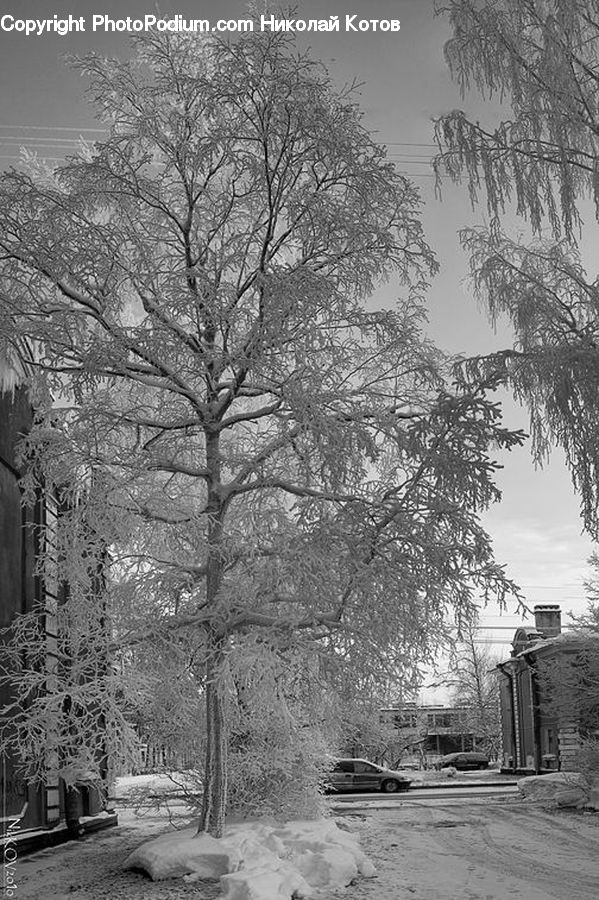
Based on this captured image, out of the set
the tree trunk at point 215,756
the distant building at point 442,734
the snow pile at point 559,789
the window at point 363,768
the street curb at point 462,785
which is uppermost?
the tree trunk at point 215,756

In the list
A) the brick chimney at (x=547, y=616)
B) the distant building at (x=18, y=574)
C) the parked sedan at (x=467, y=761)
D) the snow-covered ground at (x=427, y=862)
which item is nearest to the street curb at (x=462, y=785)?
the brick chimney at (x=547, y=616)

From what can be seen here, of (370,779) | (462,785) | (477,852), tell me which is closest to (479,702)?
(462,785)

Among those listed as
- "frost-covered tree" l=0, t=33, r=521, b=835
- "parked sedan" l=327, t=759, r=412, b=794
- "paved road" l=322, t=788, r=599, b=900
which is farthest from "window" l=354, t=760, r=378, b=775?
"frost-covered tree" l=0, t=33, r=521, b=835

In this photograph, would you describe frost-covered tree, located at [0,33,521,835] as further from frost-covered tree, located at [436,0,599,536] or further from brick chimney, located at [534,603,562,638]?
brick chimney, located at [534,603,562,638]

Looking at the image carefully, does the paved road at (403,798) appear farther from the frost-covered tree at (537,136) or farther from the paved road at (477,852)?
the frost-covered tree at (537,136)

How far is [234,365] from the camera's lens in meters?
11.9

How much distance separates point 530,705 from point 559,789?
16090 millimetres

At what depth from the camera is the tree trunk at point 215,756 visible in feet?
38.9

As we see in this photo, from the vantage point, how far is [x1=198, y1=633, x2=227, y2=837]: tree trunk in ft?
38.9

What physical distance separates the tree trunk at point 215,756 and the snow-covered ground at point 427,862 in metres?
1.07

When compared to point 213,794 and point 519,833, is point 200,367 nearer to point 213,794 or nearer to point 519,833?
point 213,794

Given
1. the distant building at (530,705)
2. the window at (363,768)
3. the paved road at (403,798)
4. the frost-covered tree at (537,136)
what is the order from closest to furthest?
the frost-covered tree at (537,136) → the paved road at (403,798) → the window at (363,768) → the distant building at (530,705)

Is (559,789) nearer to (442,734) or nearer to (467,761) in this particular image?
(467,761)

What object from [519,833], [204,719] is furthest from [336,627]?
[519,833]
